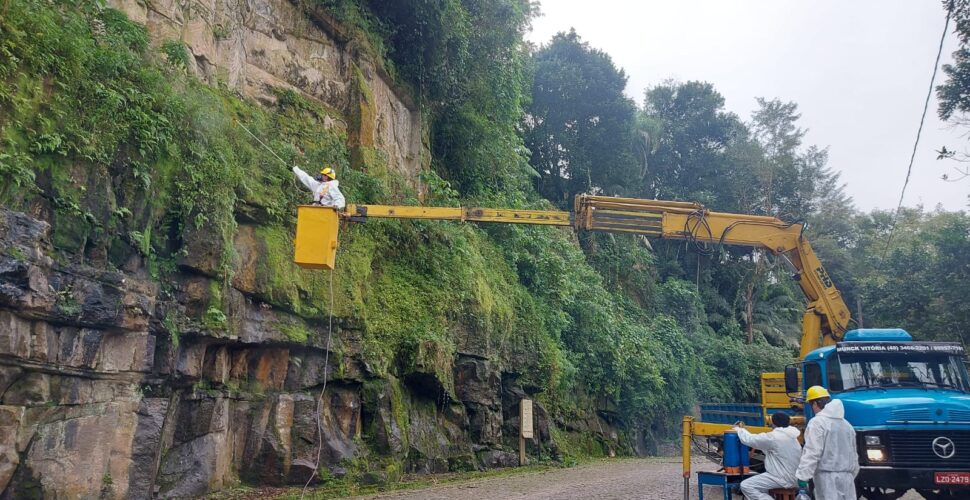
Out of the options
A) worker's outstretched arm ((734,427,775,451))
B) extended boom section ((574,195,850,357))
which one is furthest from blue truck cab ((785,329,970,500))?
extended boom section ((574,195,850,357))

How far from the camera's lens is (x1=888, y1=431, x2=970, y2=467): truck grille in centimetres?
866

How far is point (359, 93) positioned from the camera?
695 inches

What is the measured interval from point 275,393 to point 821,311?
10311mm

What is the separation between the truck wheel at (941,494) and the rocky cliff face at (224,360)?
28.7ft

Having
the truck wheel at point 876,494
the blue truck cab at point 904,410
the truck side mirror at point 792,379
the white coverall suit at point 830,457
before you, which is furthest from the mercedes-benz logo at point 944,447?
the truck side mirror at point 792,379

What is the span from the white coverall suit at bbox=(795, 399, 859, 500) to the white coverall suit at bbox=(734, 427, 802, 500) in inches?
11.6

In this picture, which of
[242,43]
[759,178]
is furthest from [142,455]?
[759,178]

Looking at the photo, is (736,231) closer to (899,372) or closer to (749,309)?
(899,372)

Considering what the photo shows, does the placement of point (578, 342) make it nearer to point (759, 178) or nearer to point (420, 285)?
point (420, 285)

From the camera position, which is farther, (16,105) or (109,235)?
(109,235)

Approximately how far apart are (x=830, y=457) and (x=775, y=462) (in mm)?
591

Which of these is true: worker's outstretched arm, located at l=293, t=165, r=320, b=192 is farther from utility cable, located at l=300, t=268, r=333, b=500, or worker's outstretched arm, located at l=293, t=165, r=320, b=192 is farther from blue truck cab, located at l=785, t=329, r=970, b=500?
blue truck cab, located at l=785, t=329, r=970, b=500

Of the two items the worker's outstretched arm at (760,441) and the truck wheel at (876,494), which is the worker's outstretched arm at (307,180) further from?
the truck wheel at (876,494)

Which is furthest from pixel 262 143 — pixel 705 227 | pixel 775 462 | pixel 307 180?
pixel 775 462
